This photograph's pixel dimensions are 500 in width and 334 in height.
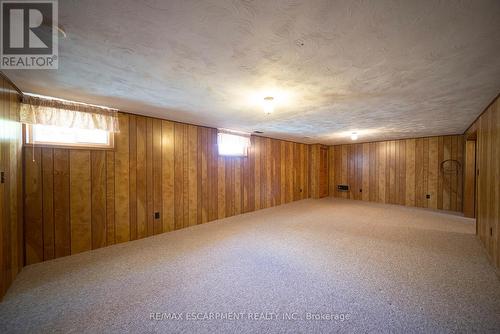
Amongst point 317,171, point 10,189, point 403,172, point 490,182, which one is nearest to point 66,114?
point 10,189

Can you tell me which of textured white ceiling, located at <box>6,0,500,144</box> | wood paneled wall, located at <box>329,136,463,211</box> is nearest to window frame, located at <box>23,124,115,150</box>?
textured white ceiling, located at <box>6,0,500,144</box>

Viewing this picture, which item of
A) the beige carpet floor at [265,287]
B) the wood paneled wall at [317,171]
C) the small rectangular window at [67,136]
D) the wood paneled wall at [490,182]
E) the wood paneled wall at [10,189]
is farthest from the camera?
the wood paneled wall at [317,171]

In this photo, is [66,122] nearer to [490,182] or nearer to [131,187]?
[131,187]

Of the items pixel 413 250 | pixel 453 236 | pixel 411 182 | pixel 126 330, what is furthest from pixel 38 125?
pixel 411 182

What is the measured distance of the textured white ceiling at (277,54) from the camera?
1.06 meters

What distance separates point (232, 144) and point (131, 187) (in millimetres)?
2345

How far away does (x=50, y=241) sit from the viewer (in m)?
2.44

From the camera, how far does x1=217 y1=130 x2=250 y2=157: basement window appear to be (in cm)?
434

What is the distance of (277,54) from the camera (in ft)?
4.77

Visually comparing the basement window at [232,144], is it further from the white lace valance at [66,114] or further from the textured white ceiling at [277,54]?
the white lace valance at [66,114]

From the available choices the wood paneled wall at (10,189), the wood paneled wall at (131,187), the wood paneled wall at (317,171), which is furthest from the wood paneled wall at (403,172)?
the wood paneled wall at (10,189)

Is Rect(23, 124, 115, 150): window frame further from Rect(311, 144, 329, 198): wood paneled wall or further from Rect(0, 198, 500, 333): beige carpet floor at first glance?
Rect(311, 144, 329, 198): wood paneled wall
